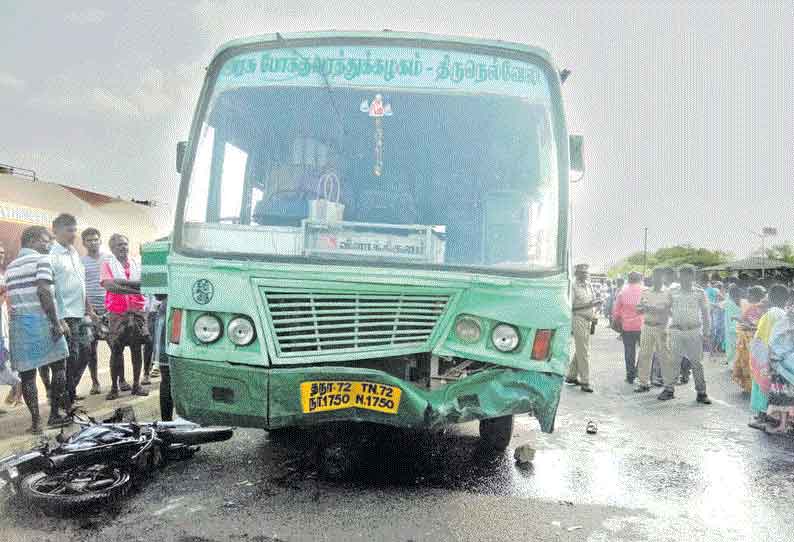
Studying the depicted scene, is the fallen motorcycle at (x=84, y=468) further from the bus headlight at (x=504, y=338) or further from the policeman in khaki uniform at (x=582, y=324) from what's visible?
the policeman in khaki uniform at (x=582, y=324)

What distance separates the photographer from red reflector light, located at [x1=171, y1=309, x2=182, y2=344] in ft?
13.0

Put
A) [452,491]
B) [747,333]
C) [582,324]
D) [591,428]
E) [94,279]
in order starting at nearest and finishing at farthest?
1. [452,491]
2. [591,428]
3. [94,279]
4. [582,324]
5. [747,333]

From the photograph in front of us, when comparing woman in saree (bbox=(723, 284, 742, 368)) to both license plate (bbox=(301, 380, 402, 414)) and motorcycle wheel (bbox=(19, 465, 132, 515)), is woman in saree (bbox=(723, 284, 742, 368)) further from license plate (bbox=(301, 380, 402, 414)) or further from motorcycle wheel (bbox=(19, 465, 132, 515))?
motorcycle wheel (bbox=(19, 465, 132, 515))

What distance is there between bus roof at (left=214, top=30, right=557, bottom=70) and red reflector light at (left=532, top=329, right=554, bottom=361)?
1669 millimetres

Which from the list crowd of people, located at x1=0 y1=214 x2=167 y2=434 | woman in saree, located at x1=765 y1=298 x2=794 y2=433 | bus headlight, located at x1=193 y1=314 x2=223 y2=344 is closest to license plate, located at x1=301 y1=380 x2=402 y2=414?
bus headlight, located at x1=193 y1=314 x2=223 y2=344

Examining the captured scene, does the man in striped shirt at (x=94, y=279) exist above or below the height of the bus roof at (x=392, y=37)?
below

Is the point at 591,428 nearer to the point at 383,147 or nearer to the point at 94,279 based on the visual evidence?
the point at 383,147

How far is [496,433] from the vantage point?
5.32 meters

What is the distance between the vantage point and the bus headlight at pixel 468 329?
12.7 ft

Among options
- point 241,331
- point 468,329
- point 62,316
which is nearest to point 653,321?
point 468,329

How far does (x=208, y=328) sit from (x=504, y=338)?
5.59ft

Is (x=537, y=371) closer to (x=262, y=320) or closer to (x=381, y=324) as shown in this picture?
(x=381, y=324)

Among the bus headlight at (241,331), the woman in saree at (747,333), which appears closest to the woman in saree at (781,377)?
the woman in saree at (747,333)

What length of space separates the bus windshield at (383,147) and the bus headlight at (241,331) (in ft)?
1.85
